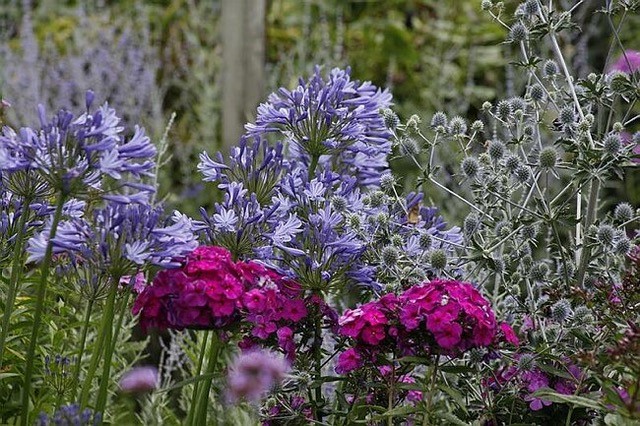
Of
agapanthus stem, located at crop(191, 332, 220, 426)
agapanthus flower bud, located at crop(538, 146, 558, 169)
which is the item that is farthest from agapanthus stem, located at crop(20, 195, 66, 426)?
agapanthus flower bud, located at crop(538, 146, 558, 169)

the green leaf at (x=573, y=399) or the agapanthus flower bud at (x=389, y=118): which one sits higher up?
the agapanthus flower bud at (x=389, y=118)

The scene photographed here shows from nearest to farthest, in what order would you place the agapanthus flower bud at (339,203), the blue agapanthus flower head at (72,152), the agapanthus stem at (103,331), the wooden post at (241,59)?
the blue agapanthus flower head at (72,152) < the agapanthus stem at (103,331) < the agapanthus flower bud at (339,203) < the wooden post at (241,59)

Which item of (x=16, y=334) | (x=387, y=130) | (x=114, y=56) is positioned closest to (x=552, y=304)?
(x=387, y=130)

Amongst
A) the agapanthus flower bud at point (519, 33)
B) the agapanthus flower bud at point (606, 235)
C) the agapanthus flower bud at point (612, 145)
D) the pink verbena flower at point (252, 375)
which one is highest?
the agapanthus flower bud at point (519, 33)

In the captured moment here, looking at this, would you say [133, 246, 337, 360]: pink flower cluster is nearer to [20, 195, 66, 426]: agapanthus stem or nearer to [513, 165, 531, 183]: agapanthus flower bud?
[20, 195, 66, 426]: agapanthus stem

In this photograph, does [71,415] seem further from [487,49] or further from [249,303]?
[487,49]

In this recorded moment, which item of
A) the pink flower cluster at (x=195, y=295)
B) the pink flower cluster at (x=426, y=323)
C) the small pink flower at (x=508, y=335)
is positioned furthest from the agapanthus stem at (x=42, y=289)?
the small pink flower at (x=508, y=335)

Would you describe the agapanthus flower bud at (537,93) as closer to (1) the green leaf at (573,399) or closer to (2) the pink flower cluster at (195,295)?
(1) the green leaf at (573,399)

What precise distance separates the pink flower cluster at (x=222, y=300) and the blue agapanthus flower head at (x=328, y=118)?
44 cm

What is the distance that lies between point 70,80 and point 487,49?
9.15 feet

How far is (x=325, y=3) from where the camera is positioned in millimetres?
6945

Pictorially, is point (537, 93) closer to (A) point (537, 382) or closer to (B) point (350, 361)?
(A) point (537, 382)

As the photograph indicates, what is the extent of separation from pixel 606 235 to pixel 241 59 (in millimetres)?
3504

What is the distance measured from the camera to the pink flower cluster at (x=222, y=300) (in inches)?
84.8
